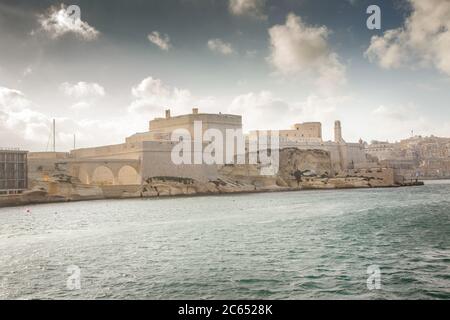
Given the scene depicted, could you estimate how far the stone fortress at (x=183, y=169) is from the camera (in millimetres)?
38875

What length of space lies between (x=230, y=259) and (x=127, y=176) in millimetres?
35007

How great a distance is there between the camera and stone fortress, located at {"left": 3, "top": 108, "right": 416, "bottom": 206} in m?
38.9

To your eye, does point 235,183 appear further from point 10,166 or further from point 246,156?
point 10,166

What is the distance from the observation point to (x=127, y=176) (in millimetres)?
43938

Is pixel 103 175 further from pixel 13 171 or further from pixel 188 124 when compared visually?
pixel 13 171

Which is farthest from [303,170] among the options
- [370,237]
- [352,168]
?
[370,237]

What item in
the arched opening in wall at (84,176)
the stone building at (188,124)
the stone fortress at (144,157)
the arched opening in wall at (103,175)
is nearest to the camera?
the stone fortress at (144,157)

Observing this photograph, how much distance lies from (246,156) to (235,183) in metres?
4.09

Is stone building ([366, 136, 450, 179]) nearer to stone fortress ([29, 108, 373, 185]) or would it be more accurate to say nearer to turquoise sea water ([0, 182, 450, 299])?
stone fortress ([29, 108, 373, 185])

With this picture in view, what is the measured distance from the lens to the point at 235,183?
49281 mm

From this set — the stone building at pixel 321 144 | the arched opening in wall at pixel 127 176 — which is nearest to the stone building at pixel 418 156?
the stone building at pixel 321 144

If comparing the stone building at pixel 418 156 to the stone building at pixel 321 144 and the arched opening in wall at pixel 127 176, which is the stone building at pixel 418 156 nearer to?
the stone building at pixel 321 144

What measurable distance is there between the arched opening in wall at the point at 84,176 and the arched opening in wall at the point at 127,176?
306cm

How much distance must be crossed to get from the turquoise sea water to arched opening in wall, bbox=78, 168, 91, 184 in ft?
77.2
